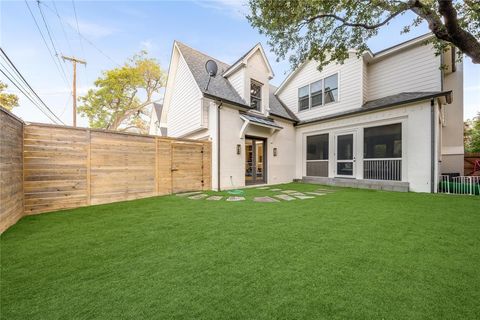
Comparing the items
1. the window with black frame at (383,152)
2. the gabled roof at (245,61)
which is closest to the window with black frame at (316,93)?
the gabled roof at (245,61)

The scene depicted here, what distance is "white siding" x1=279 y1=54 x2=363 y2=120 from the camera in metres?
9.31

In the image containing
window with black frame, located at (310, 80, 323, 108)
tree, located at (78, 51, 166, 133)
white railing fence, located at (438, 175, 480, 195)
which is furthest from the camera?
tree, located at (78, 51, 166, 133)

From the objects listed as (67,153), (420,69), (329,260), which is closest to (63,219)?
(67,153)

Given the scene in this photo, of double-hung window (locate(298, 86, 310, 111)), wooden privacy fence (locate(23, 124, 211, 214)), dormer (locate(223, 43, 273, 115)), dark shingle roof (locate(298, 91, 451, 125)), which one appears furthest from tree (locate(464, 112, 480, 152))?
wooden privacy fence (locate(23, 124, 211, 214))

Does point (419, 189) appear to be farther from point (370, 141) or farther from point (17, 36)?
point (17, 36)

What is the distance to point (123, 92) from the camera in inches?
748

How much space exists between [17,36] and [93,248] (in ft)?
36.0

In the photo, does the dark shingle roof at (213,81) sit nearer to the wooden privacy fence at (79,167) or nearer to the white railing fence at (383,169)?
the wooden privacy fence at (79,167)

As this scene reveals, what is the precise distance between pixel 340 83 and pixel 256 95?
431 centimetres

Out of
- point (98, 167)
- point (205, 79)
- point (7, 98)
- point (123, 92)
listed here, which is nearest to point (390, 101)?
point (205, 79)

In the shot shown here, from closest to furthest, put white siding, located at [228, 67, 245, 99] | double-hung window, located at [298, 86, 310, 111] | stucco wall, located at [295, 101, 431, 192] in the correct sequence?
stucco wall, located at [295, 101, 431, 192] < white siding, located at [228, 67, 245, 99] < double-hung window, located at [298, 86, 310, 111]

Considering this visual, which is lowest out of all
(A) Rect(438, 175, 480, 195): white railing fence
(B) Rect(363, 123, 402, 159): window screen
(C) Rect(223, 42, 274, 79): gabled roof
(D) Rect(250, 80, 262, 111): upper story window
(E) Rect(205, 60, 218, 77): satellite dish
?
(A) Rect(438, 175, 480, 195): white railing fence

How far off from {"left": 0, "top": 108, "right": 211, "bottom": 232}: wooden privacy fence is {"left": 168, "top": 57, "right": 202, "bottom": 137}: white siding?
1.82 metres

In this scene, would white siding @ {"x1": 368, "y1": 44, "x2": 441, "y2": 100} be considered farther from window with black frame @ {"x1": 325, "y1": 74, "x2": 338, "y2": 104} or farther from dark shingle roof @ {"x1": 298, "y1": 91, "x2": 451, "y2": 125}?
window with black frame @ {"x1": 325, "y1": 74, "x2": 338, "y2": 104}
